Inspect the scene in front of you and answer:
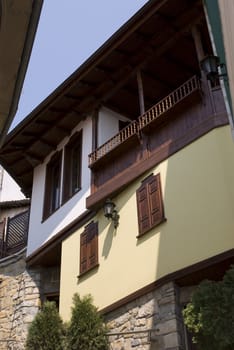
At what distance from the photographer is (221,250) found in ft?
23.6

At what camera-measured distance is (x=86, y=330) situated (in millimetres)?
8172

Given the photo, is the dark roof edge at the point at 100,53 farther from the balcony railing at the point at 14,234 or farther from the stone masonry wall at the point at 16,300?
the stone masonry wall at the point at 16,300

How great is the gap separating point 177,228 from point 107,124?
15.2ft

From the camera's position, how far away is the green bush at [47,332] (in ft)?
28.0

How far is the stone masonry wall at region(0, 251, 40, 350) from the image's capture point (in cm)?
1166

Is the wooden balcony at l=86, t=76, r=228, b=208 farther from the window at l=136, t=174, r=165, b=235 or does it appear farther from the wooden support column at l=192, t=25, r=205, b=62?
the wooden support column at l=192, t=25, r=205, b=62

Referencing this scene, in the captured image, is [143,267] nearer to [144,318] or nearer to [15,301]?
[144,318]

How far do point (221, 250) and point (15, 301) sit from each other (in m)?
7.03

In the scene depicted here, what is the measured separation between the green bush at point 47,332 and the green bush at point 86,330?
341mm

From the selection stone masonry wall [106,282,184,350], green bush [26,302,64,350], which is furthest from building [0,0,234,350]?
green bush [26,302,64,350]

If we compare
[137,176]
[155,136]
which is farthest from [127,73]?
[137,176]

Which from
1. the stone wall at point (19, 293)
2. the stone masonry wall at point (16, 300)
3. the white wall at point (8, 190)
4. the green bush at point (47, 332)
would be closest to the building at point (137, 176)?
the stone wall at point (19, 293)

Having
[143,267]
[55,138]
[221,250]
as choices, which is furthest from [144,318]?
[55,138]

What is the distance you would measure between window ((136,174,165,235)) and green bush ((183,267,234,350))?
7.70 ft
